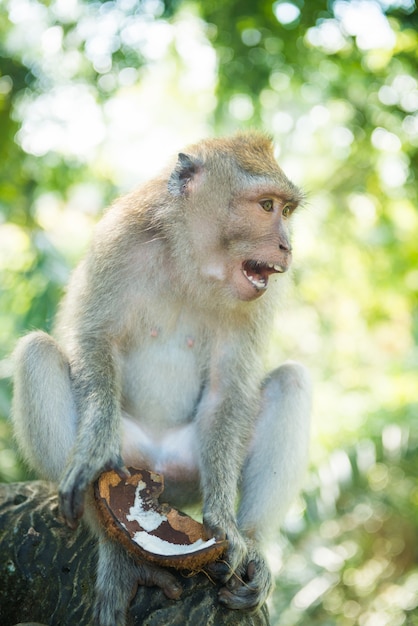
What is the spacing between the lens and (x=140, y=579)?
316 centimetres

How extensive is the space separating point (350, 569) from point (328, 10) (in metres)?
5.36

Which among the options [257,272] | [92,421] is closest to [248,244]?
[257,272]

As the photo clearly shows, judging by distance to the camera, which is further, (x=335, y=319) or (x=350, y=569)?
(x=335, y=319)

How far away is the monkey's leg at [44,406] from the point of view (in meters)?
3.48

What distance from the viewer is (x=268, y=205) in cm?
355

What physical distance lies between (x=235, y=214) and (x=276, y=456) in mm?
1251

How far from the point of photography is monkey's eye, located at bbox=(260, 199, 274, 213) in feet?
11.6

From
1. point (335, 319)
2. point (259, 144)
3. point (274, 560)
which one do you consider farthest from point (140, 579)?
point (335, 319)

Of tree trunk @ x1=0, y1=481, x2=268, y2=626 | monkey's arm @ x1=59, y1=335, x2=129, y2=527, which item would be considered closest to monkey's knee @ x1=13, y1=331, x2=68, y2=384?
monkey's arm @ x1=59, y1=335, x2=129, y2=527

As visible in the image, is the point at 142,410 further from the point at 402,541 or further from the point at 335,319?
the point at 335,319

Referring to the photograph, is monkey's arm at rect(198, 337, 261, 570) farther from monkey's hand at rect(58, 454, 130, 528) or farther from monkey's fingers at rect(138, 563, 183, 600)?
monkey's hand at rect(58, 454, 130, 528)

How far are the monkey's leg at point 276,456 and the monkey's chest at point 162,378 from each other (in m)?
0.41

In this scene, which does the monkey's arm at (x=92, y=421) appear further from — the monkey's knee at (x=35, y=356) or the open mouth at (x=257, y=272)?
the open mouth at (x=257, y=272)

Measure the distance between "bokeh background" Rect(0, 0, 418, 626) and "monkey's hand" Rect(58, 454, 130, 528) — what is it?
4.62ft
